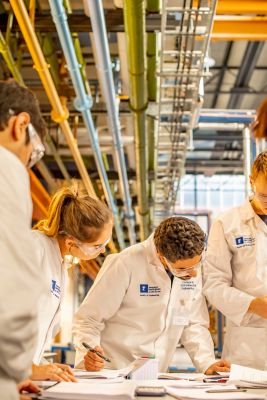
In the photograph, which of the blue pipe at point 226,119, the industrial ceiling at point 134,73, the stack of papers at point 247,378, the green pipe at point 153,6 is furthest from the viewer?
the blue pipe at point 226,119

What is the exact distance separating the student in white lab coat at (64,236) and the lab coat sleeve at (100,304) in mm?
226

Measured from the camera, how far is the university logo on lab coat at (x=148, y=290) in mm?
2781

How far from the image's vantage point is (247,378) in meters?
2.10

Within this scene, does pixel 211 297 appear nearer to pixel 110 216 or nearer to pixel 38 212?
pixel 110 216

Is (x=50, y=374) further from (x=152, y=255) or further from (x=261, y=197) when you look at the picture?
(x=261, y=197)

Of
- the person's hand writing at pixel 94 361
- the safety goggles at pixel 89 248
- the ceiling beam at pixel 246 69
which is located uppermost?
the ceiling beam at pixel 246 69

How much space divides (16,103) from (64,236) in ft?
3.70

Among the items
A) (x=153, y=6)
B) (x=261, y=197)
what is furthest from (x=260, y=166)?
(x=153, y=6)

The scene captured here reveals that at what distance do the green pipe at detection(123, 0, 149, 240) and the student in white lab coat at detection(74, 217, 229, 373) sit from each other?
4.45ft

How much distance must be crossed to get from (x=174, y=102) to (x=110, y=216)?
8.45 ft

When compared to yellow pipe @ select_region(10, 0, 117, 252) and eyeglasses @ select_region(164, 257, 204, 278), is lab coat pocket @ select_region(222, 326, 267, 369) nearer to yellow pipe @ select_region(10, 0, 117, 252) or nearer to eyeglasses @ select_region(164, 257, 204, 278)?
eyeglasses @ select_region(164, 257, 204, 278)

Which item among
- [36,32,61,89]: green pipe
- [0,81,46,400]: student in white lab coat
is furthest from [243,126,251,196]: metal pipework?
[0,81,46,400]: student in white lab coat

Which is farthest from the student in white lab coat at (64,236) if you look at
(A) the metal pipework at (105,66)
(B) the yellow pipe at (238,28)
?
(B) the yellow pipe at (238,28)

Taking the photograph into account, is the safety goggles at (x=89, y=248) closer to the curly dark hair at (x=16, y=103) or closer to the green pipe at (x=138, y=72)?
the curly dark hair at (x=16, y=103)
